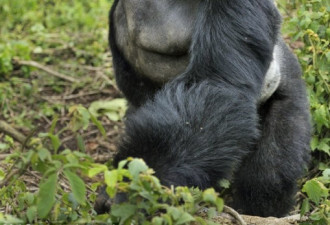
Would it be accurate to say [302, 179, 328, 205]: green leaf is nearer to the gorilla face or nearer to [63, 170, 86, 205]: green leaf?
[63, 170, 86, 205]: green leaf

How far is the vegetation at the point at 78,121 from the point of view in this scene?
1982mm

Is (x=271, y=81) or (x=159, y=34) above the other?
(x=159, y=34)

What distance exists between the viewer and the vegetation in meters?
1.98

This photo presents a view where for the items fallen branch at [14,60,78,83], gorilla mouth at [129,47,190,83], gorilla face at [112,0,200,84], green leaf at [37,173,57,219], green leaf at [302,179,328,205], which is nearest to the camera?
green leaf at [37,173,57,219]

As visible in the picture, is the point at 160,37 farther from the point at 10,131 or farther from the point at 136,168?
the point at 136,168

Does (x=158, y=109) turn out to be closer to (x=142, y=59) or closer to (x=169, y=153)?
(x=169, y=153)

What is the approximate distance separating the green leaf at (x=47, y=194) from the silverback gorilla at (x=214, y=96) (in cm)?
58

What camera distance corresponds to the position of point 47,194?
1913 mm

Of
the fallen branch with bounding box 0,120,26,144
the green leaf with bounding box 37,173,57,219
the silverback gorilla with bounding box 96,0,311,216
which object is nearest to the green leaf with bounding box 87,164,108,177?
the green leaf with bounding box 37,173,57,219

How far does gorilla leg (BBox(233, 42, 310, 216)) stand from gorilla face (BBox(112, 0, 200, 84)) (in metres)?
0.60

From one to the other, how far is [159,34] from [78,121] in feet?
2.47

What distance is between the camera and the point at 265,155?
3523 mm

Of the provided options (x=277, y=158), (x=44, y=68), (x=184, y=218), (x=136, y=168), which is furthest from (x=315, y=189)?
(x=44, y=68)

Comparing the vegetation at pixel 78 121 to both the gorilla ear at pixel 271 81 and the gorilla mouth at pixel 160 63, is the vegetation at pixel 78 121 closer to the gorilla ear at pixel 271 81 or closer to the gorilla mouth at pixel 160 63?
the gorilla ear at pixel 271 81
